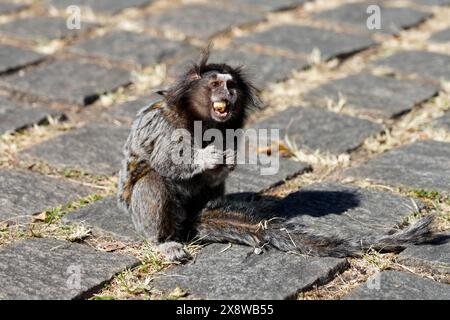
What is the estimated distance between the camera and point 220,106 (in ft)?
16.7

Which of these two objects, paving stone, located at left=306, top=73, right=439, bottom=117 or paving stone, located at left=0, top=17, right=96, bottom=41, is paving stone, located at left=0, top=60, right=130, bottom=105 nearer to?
paving stone, located at left=0, top=17, right=96, bottom=41

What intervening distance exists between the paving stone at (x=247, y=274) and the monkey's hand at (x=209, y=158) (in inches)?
19.8

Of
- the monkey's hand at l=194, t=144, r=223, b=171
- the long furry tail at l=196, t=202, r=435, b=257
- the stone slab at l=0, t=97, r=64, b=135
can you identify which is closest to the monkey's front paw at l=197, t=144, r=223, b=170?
the monkey's hand at l=194, t=144, r=223, b=171

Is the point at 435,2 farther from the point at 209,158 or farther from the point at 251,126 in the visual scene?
the point at 209,158

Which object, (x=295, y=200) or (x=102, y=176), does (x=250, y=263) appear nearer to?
(x=295, y=200)

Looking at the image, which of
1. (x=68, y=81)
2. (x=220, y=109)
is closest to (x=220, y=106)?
(x=220, y=109)

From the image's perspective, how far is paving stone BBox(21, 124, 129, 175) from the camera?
248 inches

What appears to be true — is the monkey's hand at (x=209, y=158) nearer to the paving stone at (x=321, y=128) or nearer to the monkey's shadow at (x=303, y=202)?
the monkey's shadow at (x=303, y=202)

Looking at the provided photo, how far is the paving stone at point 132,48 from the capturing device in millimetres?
8352

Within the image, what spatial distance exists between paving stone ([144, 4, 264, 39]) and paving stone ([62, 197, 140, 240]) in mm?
3605

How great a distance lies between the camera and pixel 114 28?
359 inches

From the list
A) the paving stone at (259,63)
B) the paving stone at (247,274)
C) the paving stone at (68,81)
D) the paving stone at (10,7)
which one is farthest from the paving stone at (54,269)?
the paving stone at (10,7)

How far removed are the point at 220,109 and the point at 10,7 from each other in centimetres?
543

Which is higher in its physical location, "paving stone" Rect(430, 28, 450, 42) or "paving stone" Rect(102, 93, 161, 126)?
"paving stone" Rect(430, 28, 450, 42)
